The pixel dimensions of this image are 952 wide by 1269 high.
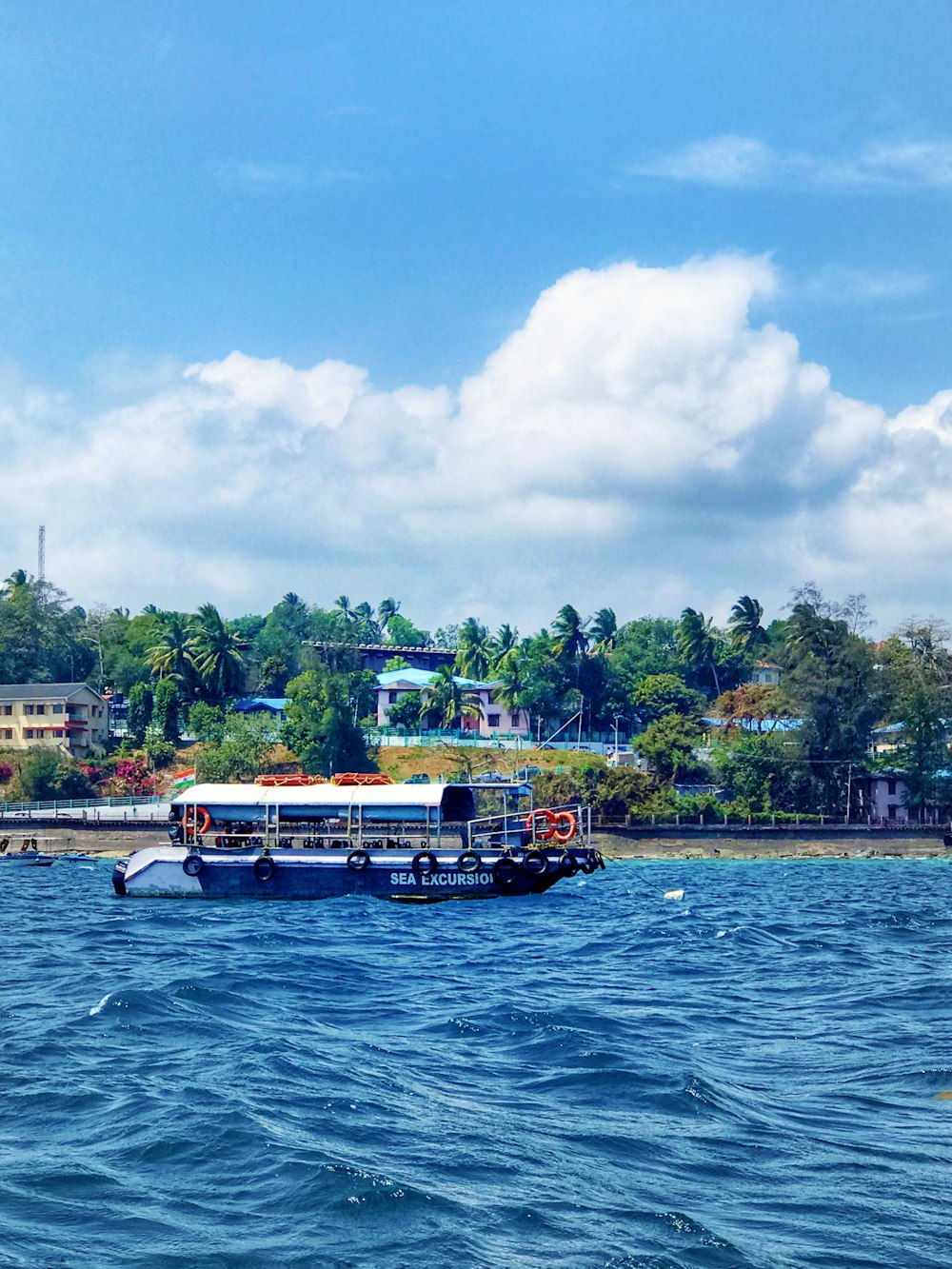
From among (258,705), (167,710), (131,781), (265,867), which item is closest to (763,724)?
(258,705)

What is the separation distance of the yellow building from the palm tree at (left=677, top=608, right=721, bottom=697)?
176ft

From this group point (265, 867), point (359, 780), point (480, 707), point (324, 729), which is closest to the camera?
point (265, 867)

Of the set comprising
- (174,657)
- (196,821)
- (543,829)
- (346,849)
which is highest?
(174,657)

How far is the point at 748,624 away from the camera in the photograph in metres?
126

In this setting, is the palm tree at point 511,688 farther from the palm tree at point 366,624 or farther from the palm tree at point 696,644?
the palm tree at point 366,624

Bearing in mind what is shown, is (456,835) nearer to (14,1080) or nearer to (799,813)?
(14,1080)

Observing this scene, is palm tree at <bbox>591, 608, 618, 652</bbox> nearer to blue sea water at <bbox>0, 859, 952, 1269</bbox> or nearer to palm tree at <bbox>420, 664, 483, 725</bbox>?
palm tree at <bbox>420, 664, 483, 725</bbox>

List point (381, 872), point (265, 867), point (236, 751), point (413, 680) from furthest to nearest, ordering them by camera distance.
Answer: point (413, 680) < point (236, 751) < point (265, 867) < point (381, 872)

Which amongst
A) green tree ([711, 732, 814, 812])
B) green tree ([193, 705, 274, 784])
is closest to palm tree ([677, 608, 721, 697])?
green tree ([711, 732, 814, 812])

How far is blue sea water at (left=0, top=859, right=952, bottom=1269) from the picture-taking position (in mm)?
10672

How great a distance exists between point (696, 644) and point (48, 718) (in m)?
58.1

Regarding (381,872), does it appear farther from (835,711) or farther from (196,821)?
(835,711)

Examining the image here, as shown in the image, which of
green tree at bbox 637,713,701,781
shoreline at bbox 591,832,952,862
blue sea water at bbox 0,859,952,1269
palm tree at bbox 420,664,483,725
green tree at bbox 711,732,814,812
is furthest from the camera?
palm tree at bbox 420,664,483,725

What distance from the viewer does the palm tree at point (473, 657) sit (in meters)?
131
